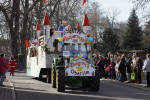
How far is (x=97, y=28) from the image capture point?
242ft

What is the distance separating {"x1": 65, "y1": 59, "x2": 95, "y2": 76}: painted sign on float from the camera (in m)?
13.5

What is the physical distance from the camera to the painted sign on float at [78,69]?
13.5 meters

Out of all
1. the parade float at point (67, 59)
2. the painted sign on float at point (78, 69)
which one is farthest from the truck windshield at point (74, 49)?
the painted sign on float at point (78, 69)

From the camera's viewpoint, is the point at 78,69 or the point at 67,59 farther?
the point at 67,59

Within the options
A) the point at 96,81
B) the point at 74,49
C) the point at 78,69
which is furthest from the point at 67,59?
the point at 96,81

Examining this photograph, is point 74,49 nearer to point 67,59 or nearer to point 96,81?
point 67,59

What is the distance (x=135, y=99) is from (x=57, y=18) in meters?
34.2

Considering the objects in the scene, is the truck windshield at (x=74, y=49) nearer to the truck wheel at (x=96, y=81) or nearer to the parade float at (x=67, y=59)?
the parade float at (x=67, y=59)

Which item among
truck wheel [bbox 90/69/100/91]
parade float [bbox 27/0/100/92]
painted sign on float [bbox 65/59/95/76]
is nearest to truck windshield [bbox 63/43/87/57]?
parade float [bbox 27/0/100/92]

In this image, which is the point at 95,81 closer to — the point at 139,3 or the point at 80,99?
the point at 80,99

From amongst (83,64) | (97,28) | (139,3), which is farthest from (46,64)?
(97,28)

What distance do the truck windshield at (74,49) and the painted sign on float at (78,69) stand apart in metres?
1.74

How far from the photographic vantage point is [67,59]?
14984 mm

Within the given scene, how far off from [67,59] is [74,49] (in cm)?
78
